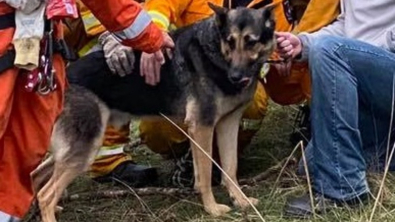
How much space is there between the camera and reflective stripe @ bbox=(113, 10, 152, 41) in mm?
3436

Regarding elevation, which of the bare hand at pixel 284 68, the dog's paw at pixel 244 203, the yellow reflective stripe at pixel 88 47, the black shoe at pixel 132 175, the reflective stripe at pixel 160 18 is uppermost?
the reflective stripe at pixel 160 18

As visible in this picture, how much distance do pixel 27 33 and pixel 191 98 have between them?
163 centimetres

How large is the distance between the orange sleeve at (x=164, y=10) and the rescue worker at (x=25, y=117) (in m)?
1.25

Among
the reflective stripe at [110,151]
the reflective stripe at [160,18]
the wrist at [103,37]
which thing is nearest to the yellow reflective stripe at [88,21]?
the wrist at [103,37]

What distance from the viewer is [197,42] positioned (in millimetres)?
4738

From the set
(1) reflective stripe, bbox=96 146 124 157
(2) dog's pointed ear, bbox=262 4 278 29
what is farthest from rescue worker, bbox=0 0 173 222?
(1) reflective stripe, bbox=96 146 124 157

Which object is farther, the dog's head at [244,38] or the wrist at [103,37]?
the wrist at [103,37]

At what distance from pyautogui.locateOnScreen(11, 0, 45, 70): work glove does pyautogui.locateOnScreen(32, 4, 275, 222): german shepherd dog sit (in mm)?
1339

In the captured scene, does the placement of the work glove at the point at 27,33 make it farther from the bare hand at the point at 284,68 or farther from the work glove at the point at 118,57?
the bare hand at the point at 284,68

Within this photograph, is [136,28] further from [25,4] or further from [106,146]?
[106,146]

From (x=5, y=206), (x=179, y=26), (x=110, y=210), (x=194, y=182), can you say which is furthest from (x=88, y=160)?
(x=5, y=206)

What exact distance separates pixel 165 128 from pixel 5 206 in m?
1.90

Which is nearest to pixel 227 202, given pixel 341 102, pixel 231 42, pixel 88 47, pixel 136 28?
pixel 231 42

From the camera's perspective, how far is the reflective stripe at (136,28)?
3436 millimetres
